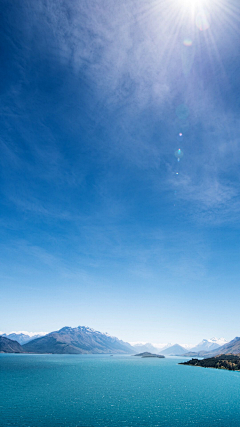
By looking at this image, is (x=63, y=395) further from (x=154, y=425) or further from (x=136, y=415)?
(x=154, y=425)

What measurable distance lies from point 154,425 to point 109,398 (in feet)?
120

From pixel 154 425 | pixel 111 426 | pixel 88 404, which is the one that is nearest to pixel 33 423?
pixel 111 426

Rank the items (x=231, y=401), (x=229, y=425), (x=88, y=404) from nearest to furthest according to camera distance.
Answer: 1. (x=229, y=425)
2. (x=88, y=404)
3. (x=231, y=401)

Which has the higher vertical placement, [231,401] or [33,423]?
[33,423]

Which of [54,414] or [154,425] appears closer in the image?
[154,425]

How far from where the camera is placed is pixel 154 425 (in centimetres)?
5516

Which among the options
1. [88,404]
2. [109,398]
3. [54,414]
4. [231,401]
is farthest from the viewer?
[231,401]

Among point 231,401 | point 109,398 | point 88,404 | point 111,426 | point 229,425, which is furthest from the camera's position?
point 231,401

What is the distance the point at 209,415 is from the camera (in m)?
66.8

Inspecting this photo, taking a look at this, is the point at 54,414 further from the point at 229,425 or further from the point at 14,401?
the point at 229,425

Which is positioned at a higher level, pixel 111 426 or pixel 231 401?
pixel 111 426

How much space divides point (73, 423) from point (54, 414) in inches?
434

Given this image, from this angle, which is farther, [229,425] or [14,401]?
[14,401]

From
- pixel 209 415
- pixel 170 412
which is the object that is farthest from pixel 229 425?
pixel 170 412
